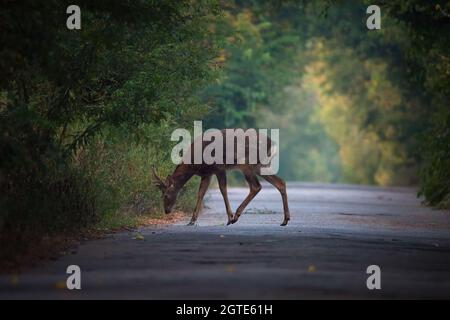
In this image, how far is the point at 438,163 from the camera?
106ft

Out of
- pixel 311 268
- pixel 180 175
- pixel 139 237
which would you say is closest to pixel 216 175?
pixel 180 175

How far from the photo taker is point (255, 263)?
54.4ft

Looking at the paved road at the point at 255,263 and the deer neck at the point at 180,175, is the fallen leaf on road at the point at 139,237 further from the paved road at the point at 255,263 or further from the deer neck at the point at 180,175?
the deer neck at the point at 180,175

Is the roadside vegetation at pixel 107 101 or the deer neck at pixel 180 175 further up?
the roadside vegetation at pixel 107 101

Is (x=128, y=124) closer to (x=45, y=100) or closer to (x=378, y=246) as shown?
(x=45, y=100)

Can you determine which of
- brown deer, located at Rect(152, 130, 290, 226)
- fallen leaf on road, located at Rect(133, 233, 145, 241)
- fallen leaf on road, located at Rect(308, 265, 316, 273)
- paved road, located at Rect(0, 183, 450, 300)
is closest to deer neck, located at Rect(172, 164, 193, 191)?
brown deer, located at Rect(152, 130, 290, 226)

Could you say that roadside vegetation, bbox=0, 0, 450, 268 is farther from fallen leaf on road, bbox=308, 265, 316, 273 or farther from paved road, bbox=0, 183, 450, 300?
fallen leaf on road, bbox=308, 265, 316, 273

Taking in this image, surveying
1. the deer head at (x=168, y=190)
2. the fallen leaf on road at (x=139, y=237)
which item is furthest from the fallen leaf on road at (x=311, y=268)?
the deer head at (x=168, y=190)

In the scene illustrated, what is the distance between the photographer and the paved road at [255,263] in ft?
45.4

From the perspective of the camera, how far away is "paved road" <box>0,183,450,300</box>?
45.4 feet

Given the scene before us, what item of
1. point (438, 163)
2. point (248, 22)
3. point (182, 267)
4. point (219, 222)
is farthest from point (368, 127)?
point (182, 267)

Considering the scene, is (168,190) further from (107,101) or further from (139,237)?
(139,237)

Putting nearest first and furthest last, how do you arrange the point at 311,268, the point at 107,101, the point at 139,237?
the point at 311,268 < the point at 139,237 < the point at 107,101

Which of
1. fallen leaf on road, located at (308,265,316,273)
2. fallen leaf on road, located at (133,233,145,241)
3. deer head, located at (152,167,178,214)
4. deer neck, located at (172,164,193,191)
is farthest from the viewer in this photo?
deer head, located at (152,167,178,214)
